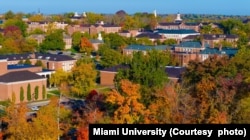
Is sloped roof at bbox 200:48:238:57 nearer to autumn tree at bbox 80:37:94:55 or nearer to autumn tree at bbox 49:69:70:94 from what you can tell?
autumn tree at bbox 80:37:94:55

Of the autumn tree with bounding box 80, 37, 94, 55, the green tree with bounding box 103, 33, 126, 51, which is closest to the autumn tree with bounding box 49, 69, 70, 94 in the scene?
the autumn tree with bounding box 80, 37, 94, 55

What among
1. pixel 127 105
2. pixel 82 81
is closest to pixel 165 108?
pixel 127 105

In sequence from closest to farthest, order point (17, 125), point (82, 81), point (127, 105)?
point (17, 125)
point (127, 105)
point (82, 81)

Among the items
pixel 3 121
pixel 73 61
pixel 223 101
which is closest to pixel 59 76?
pixel 73 61

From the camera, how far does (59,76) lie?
112 ft

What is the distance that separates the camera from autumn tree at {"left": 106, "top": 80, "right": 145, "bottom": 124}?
18.2 metres

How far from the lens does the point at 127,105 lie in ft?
61.7

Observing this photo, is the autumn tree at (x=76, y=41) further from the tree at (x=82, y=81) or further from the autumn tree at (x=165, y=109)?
the autumn tree at (x=165, y=109)

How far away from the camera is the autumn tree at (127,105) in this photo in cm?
1823
